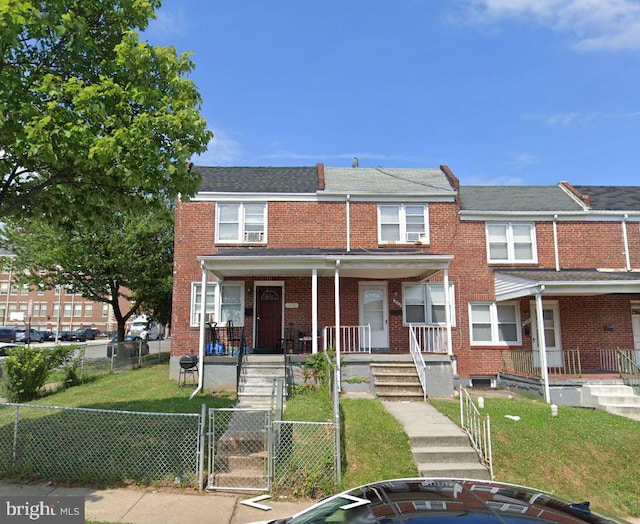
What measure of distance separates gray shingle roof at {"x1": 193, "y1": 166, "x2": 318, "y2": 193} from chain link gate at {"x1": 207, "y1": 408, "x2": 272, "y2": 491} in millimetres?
10008

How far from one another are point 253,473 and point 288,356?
599cm

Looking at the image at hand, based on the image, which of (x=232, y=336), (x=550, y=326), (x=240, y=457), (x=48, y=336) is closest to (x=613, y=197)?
(x=550, y=326)

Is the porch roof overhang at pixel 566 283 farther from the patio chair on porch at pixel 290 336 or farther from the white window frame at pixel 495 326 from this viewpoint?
the patio chair on porch at pixel 290 336

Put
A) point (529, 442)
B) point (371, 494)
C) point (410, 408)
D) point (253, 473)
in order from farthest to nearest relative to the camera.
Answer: point (410, 408) → point (529, 442) → point (253, 473) → point (371, 494)

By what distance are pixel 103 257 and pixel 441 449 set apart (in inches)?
806

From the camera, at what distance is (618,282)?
529 inches

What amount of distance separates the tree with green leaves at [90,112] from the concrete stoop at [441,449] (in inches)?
240

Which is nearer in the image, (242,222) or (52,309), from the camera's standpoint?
(242,222)

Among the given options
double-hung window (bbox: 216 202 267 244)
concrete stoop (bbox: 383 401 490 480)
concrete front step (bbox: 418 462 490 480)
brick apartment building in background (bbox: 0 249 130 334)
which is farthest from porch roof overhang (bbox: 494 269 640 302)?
brick apartment building in background (bbox: 0 249 130 334)

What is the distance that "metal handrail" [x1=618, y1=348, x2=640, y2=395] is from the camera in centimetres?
1317

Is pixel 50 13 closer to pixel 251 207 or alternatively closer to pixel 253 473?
pixel 253 473

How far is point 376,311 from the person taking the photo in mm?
15914

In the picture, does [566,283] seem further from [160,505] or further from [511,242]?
[160,505]

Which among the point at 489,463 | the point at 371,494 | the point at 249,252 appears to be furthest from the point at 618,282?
the point at 371,494
